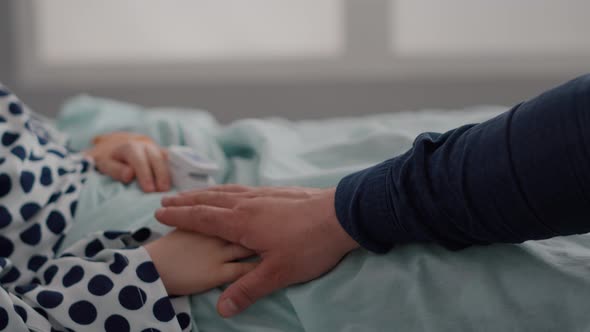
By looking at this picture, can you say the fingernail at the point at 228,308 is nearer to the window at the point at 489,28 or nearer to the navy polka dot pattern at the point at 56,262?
the navy polka dot pattern at the point at 56,262

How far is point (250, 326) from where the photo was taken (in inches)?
25.9

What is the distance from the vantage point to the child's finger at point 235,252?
0.69 meters

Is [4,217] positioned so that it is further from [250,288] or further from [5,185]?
[250,288]

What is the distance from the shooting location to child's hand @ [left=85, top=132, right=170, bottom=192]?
0.86 meters

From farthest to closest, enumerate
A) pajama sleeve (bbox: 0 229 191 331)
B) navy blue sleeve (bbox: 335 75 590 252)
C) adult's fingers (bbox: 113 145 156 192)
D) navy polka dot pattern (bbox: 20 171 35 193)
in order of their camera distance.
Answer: adult's fingers (bbox: 113 145 156 192) < navy polka dot pattern (bbox: 20 171 35 193) < pajama sleeve (bbox: 0 229 191 331) < navy blue sleeve (bbox: 335 75 590 252)

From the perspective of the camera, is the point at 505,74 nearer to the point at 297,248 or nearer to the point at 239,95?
the point at 239,95

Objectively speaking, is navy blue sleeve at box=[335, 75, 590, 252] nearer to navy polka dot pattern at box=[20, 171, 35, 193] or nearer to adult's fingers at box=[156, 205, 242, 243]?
adult's fingers at box=[156, 205, 242, 243]

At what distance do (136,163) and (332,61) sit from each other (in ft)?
5.16

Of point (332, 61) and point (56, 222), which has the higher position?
point (56, 222)

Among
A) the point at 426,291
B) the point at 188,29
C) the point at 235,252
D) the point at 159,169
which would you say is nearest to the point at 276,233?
the point at 235,252

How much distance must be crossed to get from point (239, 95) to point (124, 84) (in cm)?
43

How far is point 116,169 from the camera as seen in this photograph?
0.89 metres

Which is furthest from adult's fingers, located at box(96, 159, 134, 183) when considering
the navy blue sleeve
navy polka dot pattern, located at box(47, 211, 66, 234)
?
the navy blue sleeve

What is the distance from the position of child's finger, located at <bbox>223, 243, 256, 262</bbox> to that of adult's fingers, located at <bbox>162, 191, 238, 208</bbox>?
0.17ft
